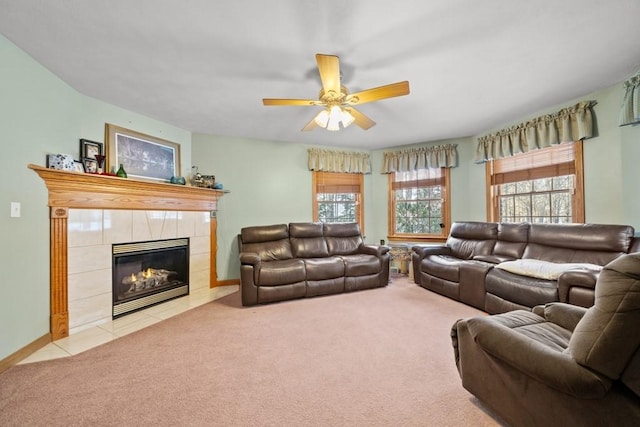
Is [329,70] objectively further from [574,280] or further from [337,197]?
[337,197]

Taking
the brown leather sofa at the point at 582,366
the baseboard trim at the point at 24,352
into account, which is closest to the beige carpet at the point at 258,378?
the baseboard trim at the point at 24,352

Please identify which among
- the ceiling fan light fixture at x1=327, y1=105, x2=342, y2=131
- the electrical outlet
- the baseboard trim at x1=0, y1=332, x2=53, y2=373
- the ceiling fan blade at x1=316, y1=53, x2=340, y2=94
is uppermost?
the ceiling fan blade at x1=316, y1=53, x2=340, y2=94

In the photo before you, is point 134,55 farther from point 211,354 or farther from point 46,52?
point 211,354

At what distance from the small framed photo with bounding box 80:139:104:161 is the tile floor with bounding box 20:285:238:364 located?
1.80 meters

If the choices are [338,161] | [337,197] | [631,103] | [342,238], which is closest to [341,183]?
[337,197]

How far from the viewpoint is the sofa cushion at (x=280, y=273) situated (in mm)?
3253

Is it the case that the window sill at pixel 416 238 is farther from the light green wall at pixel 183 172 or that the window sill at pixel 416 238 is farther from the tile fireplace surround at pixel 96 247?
the tile fireplace surround at pixel 96 247

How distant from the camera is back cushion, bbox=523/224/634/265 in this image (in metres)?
2.59

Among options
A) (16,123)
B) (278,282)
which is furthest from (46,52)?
(278,282)

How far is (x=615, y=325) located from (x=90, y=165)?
4.02m

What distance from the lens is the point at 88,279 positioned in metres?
2.65

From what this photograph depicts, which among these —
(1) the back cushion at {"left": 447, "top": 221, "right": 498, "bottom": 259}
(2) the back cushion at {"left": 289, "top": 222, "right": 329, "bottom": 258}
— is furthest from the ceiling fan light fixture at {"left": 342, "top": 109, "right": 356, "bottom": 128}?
(1) the back cushion at {"left": 447, "top": 221, "right": 498, "bottom": 259}

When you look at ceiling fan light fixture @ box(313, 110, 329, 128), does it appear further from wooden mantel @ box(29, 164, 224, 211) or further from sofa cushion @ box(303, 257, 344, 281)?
wooden mantel @ box(29, 164, 224, 211)

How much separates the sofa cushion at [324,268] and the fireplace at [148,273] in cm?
179
